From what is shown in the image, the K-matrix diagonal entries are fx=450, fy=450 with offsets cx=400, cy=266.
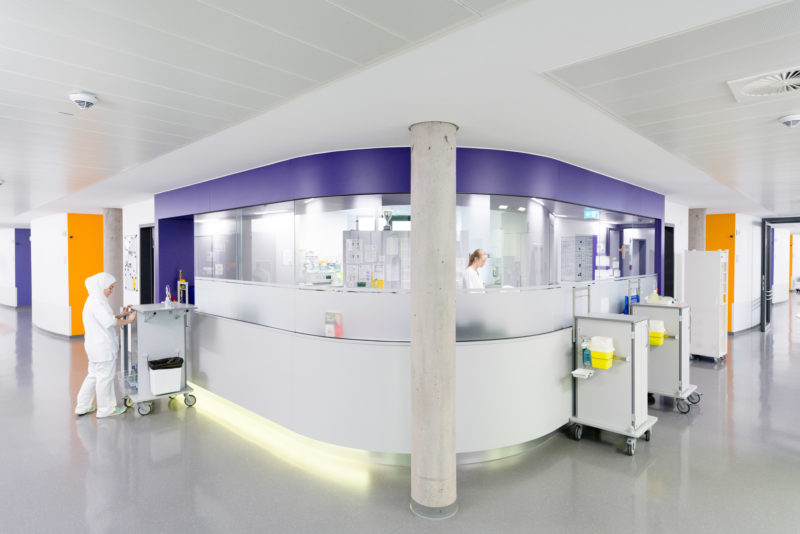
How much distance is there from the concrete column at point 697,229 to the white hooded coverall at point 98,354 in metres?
9.91

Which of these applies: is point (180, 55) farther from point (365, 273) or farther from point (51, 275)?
point (51, 275)

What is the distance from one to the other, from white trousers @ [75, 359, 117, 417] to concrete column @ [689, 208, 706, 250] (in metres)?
9.99

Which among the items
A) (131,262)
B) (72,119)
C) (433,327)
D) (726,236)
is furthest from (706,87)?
(726,236)

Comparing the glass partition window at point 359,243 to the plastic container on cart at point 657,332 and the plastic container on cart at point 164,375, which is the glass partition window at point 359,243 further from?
the plastic container on cart at point 657,332

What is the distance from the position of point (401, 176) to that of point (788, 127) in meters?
2.92

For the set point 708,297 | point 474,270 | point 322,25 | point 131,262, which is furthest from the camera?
point 131,262

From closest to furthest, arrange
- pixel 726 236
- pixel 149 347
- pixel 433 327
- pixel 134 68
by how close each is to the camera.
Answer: pixel 134 68 → pixel 433 327 → pixel 149 347 → pixel 726 236

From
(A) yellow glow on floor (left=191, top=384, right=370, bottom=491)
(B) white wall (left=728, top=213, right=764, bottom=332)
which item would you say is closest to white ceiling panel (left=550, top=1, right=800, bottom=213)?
(A) yellow glow on floor (left=191, top=384, right=370, bottom=491)

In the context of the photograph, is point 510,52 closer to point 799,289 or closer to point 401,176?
point 401,176

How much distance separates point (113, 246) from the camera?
8750mm

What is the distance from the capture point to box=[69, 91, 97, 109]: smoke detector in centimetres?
265

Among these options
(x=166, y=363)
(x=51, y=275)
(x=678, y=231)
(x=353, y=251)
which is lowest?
(x=166, y=363)

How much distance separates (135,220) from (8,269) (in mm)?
10446

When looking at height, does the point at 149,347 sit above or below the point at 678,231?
below
